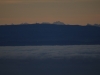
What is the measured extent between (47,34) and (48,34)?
0.01 metres

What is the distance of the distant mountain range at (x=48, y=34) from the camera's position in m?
6.16

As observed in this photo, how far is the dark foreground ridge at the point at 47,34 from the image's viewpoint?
616cm

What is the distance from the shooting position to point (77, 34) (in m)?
6.18

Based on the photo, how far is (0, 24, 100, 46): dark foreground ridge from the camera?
6160 mm

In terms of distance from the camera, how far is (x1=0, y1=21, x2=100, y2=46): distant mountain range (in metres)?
6.16

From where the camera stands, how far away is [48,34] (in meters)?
6.17
